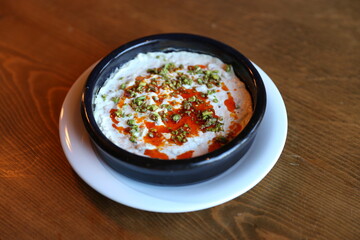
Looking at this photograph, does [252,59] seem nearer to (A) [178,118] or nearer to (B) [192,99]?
(B) [192,99]

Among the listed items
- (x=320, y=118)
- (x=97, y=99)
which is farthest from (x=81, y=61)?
(x=320, y=118)

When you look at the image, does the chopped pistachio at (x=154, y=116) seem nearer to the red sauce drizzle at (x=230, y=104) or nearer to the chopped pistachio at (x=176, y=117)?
the chopped pistachio at (x=176, y=117)

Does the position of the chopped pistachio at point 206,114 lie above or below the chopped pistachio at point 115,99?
above

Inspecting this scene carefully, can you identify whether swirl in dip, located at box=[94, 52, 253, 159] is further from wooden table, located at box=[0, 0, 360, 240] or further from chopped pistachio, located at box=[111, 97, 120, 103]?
wooden table, located at box=[0, 0, 360, 240]

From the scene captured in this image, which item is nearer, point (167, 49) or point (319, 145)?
point (319, 145)

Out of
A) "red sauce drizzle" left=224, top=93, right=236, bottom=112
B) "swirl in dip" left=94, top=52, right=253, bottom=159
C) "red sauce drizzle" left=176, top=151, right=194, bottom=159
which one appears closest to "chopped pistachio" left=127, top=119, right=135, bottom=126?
"swirl in dip" left=94, top=52, right=253, bottom=159

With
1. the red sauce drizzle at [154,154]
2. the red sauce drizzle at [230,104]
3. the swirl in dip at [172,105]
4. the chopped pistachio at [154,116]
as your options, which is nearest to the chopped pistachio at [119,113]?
the swirl in dip at [172,105]

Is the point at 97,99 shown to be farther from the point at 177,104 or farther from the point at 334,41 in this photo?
the point at 334,41
